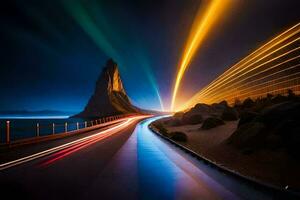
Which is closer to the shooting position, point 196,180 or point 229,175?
point 196,180

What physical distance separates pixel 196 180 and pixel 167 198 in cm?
286

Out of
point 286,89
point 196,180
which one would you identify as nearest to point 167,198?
point 196,180

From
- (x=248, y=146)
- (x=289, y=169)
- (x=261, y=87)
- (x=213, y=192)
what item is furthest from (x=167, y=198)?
(x=261, y=87)

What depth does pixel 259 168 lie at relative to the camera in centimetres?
1622

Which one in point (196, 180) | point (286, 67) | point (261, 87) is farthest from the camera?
point (261, 87)

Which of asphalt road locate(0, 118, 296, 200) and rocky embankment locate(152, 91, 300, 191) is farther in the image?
rocky embankment locate(152, 91, 300, 191)

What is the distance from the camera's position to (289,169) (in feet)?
50.3

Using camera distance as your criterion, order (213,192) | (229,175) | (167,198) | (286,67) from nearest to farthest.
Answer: (167,198)
(213,192)
(229,175)
(286,67)

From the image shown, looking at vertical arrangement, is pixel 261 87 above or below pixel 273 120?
above

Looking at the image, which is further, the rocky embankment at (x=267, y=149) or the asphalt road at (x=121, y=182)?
the rocky embankment at (x=267, y=149)

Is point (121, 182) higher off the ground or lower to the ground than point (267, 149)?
higher

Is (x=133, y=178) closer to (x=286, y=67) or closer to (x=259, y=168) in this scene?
(x=259, y=168)

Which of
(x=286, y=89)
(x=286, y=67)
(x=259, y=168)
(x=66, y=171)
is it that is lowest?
(x=259, y=168)

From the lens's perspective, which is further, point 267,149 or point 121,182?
point 267,149
